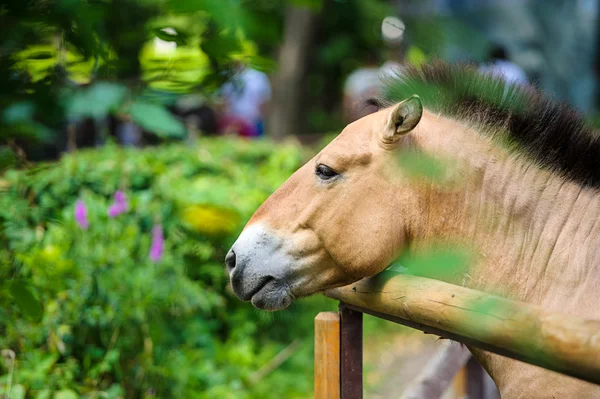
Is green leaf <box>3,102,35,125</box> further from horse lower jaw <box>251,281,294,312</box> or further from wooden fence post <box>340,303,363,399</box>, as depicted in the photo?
wooden fence post <box>340,303,363,399</box>

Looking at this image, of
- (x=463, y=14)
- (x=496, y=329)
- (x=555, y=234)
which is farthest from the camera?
(x=463, y=14)

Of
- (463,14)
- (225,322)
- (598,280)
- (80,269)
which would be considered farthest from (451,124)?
(463,14)

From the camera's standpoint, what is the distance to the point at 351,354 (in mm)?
2223

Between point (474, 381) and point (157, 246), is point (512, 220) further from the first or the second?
point (157, 246)

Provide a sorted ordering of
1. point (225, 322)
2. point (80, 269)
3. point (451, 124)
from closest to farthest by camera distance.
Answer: point (451, 124) < point (80, 269) < point (225, 322)

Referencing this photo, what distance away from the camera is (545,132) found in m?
2.01

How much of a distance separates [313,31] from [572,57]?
387 centimetres

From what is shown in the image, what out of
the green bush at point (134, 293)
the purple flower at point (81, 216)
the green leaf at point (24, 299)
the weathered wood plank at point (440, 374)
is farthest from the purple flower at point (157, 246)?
the green leaf at point (24, 299)

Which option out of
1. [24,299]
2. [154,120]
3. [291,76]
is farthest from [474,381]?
[291,76]

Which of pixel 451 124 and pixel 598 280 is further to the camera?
pixel 451 124

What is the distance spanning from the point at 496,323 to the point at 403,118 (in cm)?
80

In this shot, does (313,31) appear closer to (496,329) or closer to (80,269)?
(80,269)

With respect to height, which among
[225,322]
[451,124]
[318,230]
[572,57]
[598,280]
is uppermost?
[451,124]

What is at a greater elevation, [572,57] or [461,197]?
[461,197]
